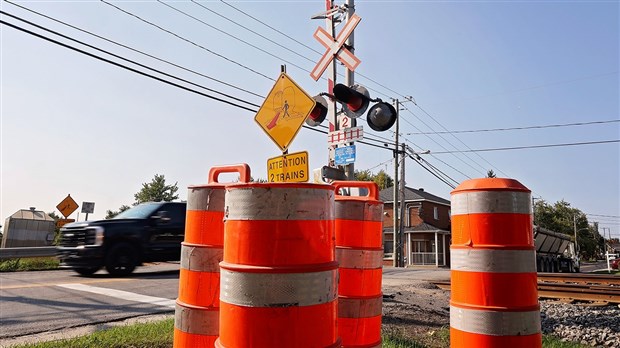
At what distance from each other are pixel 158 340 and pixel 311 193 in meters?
3.51

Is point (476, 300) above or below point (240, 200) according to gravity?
below

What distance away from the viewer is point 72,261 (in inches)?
440

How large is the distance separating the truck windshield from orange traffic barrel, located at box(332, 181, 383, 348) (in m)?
9.86

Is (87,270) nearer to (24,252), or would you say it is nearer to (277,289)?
(24,252)

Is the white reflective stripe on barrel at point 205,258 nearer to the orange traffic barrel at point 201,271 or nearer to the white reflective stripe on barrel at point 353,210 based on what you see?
the orange traffic barrel at point 201,271

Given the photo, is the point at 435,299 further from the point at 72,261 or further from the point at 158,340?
the point at 72,261

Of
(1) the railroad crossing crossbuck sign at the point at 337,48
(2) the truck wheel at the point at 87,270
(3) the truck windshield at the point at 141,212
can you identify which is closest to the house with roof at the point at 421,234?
(3) the truck windshield at the point at 141,212

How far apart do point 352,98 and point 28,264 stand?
43.9 ft

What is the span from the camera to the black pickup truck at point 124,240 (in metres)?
11.0

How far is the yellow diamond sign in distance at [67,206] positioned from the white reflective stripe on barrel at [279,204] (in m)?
20.0

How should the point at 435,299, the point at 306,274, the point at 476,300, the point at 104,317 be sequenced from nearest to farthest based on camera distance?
the point at 306,274, the point at 476,300, the point at 104,317, the point at 435,299

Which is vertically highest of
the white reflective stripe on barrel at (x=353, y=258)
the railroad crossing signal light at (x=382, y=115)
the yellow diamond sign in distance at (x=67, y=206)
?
the railroad crossing signal light at (x=382, y=115)

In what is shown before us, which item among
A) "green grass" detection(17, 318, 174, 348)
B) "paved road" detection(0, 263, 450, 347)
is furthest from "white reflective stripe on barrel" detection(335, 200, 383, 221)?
"paved road" detection(0, 263, 450, 347)

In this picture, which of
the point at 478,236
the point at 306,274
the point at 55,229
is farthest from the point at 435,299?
the point at 55,229
